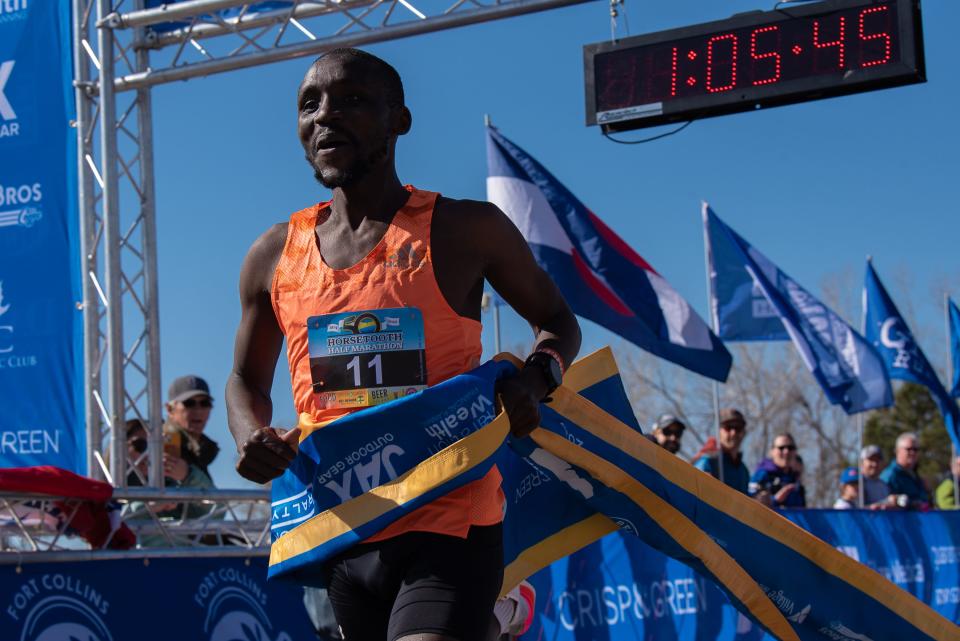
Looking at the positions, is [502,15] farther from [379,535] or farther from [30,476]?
[379,535]

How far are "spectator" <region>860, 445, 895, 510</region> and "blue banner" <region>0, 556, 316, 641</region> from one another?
7.07 meters

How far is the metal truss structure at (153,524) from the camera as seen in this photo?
6.00 metres

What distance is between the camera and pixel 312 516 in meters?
3.34

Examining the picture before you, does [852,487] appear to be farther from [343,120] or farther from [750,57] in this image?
[343,120]

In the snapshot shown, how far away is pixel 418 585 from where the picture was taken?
3.15 metres

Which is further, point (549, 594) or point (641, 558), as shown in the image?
point (641, 558)

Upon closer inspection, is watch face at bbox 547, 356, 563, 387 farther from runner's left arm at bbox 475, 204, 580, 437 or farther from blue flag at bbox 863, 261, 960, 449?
blue flag at bbox 863, 261, 960, 449

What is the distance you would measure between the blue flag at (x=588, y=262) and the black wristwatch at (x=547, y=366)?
7.22 meters

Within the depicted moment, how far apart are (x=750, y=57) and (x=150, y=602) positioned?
5.20 metres

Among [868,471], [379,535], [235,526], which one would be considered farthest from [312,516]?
[868,471]

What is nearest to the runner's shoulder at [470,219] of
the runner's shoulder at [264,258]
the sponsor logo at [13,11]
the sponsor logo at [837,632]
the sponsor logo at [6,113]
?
the runner's shoulder at [264,258]

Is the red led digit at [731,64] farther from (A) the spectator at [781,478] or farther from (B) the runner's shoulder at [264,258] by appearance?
(B) the runner's shoulder at [264,258]

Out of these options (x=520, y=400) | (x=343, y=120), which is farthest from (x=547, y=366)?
(x=343, y=120)

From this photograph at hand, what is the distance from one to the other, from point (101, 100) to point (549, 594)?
4.48 metres
